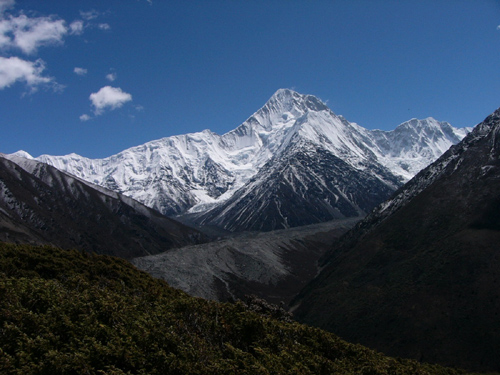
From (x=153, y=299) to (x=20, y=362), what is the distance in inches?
974

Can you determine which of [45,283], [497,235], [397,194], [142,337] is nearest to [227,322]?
[142,337]

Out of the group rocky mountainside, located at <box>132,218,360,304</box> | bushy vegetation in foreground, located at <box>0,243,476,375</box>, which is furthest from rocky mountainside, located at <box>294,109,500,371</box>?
bushy vegetation in foreground, located at <box>0,243,476,375</box>

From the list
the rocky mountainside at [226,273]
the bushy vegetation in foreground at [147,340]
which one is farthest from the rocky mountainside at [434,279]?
the bushy vegetation in foreground at [147,340]

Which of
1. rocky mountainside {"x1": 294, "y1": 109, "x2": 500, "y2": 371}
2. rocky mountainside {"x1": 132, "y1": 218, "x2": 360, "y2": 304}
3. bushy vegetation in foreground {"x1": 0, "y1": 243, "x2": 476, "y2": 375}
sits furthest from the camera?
rocky mountainside {"x1": 132, "y1": 218, "x2": 360, "y2": 304}

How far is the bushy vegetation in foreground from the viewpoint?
3061 cm

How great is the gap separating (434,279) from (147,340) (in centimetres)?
8116

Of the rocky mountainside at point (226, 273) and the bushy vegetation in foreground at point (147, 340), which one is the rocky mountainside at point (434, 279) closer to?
the rocky mountainside at point (226, 273)

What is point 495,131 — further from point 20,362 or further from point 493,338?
point 20,362

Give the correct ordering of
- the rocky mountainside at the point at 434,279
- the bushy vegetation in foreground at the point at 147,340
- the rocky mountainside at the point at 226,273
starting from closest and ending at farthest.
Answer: the bushy vegetation in foreground at the point at 147,340
the rocky mountainside at the point at 434,279
the rocky mountainside at the point at 226,273

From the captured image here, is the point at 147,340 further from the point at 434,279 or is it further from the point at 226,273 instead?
the point at 226,273

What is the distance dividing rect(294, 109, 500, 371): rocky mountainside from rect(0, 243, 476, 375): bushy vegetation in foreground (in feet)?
104

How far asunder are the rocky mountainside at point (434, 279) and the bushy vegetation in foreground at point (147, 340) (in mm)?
31563

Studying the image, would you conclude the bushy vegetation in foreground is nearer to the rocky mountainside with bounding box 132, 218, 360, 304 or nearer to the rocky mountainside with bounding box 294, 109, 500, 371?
the rocky mountainside with bounding box 294, 109, 500, 371

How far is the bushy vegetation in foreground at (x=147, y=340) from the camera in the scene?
100ft
